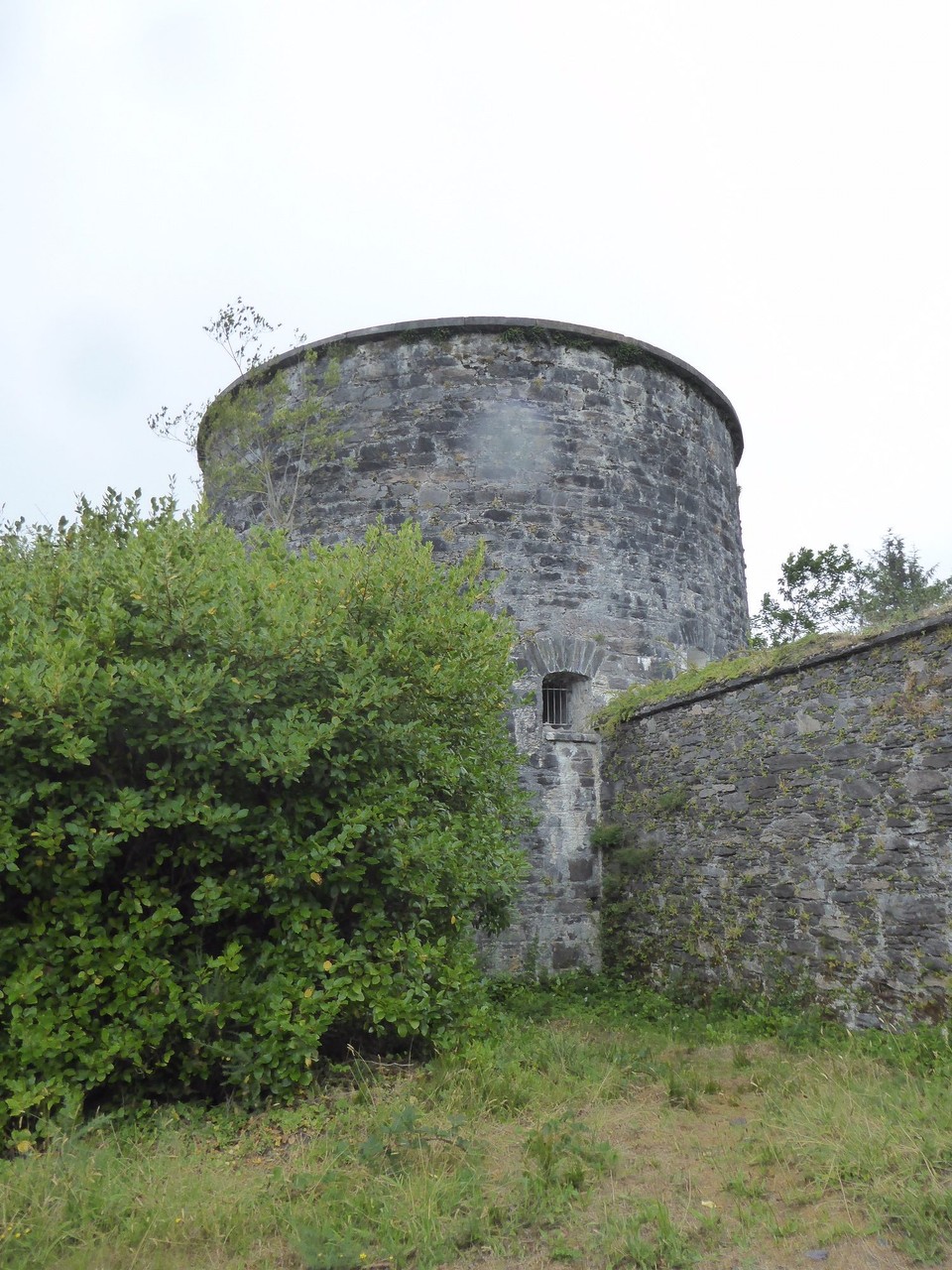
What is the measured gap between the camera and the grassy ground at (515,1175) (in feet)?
13.0

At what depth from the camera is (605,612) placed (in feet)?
39.7

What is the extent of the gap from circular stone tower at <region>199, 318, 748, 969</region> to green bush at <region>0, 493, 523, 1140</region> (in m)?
5.14

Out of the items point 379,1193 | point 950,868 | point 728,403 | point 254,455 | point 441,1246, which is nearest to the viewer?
point 441,1246

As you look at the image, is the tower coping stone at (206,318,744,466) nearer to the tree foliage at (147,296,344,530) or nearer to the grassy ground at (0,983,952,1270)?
the tree foliage at (147,296,344,530)

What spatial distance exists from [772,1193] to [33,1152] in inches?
142

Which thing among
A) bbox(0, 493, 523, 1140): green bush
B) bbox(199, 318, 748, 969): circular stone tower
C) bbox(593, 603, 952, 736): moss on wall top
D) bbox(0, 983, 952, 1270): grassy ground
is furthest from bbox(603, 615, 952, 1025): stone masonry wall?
bbox(0, 493, 523, 1140): green bush

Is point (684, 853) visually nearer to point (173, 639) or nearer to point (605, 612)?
point (605, 612)

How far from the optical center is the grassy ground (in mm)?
3961

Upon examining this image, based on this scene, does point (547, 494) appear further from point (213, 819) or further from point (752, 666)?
point (213, 819)

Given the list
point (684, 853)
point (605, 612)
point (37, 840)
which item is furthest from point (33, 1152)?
point (605, 612)

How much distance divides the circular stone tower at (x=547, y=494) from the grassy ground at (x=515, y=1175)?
18.4 ft

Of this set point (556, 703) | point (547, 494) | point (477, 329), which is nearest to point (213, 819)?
point (556, 703)

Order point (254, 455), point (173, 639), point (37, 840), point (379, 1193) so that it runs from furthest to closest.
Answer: point (254, 455)
point (173, 639)
point (37, 840)
point (379, 1193)

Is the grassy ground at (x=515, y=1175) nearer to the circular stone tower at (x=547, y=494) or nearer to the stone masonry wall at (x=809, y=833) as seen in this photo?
the stone masonry wall at (x=809, y=833)
